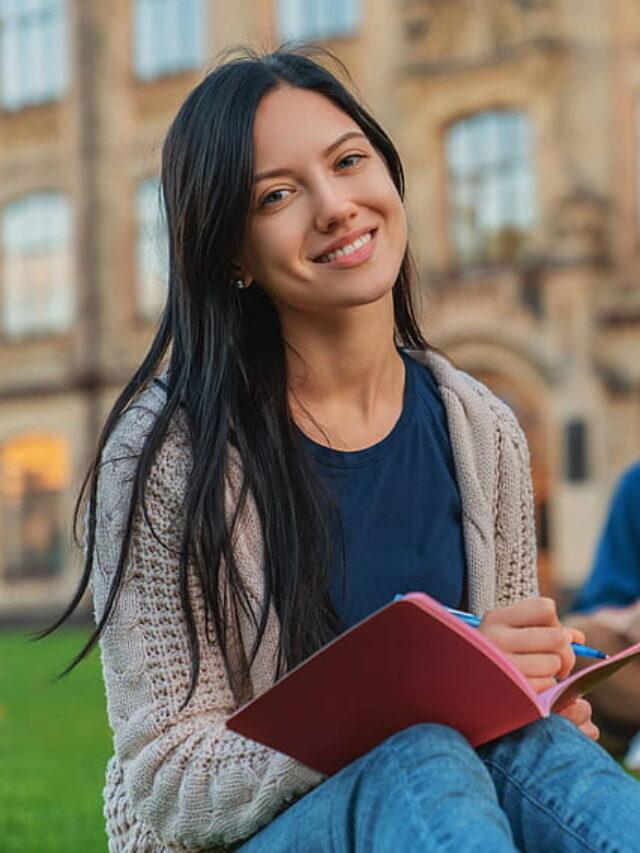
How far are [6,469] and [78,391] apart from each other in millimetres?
1660

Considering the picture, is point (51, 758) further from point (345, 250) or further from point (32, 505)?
point (32, 505)

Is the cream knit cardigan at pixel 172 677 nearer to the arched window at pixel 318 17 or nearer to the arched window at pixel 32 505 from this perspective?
the arched window at pixel 318 17

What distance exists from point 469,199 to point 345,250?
1535cm

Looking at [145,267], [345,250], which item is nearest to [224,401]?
[345,250]

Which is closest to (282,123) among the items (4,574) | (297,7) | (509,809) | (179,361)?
(179,361)

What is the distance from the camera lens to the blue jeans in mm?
1822

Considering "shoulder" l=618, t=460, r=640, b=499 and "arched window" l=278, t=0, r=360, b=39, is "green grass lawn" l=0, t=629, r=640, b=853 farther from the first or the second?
"arched window" l=278, t=0, r=360, b=39

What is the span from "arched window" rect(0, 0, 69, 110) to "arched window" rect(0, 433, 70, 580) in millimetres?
4398

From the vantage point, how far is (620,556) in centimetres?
389

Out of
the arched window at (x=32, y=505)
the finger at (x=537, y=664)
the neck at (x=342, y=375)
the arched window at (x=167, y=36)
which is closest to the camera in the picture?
the finger at (x=537, y=664)

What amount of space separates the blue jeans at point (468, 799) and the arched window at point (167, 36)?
18.1 meters

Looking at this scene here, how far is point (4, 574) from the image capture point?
68.8ft

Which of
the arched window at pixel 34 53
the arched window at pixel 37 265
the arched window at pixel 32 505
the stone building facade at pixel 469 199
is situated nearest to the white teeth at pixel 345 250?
the stone building facade at pixel 469 199

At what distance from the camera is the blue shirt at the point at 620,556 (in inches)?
152
